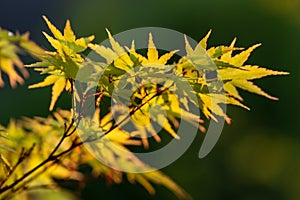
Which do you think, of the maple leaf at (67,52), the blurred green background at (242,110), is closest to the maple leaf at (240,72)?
the maple leaf at (67,52)

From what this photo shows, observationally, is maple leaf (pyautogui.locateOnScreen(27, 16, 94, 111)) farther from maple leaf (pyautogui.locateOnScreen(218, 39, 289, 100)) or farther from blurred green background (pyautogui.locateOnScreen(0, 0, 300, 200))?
blurred green background (pyautogui.locateOnScreen(0, 0, 300, 200))

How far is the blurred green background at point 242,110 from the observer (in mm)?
3979

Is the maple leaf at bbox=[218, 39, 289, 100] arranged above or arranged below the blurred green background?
above

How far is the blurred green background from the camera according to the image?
3979 mm

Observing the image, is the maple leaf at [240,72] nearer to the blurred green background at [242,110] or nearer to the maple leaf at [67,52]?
the maple leaf at [67,52]

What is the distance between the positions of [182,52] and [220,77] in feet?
0.24

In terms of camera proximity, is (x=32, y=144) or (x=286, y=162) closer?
(x=32, y=144)

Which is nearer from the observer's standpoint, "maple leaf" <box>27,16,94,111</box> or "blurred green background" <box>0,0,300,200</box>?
"maple leaf" <box>27,16,94,111</box>

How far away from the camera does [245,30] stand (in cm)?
434

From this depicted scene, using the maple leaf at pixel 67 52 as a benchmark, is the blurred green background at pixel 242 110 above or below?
below

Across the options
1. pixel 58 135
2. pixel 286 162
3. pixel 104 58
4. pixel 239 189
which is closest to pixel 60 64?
pixel 104 58

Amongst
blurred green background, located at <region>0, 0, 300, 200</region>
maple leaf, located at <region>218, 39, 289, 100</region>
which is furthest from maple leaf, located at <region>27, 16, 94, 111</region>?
blurred green background, located at <region>0, 0, 300, 200</region>

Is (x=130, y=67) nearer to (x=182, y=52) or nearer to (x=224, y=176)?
(x=182, y=52)

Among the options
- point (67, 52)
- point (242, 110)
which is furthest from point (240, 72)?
point (242, 110)
